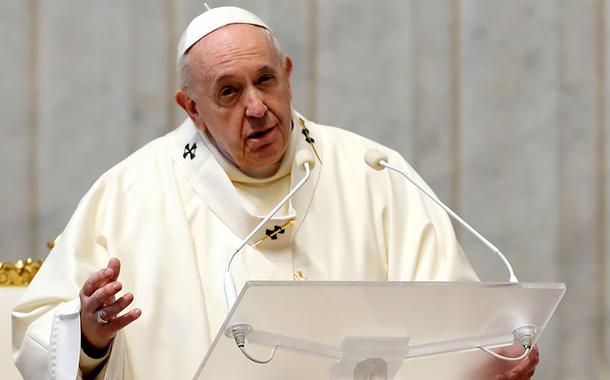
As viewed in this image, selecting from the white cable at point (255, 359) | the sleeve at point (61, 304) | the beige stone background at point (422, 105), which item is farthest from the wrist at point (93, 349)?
the beige stone background at point (422, 105)

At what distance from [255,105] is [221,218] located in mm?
359

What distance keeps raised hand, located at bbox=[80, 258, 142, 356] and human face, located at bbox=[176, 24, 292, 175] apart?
0.78 meters

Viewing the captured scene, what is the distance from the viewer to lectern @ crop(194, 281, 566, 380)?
101 inches

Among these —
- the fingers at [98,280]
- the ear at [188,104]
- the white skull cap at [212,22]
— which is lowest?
the fingers at [98,280]

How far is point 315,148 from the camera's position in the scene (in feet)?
12.9

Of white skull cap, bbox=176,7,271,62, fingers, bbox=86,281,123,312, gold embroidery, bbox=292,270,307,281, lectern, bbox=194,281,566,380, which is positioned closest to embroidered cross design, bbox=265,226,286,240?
gold embroidery, bbox=292,270,307,281

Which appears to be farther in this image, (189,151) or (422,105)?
(422,105)

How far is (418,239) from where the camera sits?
12.3 ft

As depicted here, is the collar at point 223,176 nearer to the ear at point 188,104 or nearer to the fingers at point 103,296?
the ear at point 188,104

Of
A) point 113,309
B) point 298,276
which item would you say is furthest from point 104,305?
point 298,276

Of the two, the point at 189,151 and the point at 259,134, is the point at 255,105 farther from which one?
the point at 189,151

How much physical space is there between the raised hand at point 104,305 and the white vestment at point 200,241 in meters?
0.25

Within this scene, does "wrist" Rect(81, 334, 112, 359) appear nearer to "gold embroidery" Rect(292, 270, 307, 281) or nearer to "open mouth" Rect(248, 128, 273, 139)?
"gold embroidery" Rect(292, 270, 307, 281)

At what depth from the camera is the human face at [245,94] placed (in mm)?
3666
